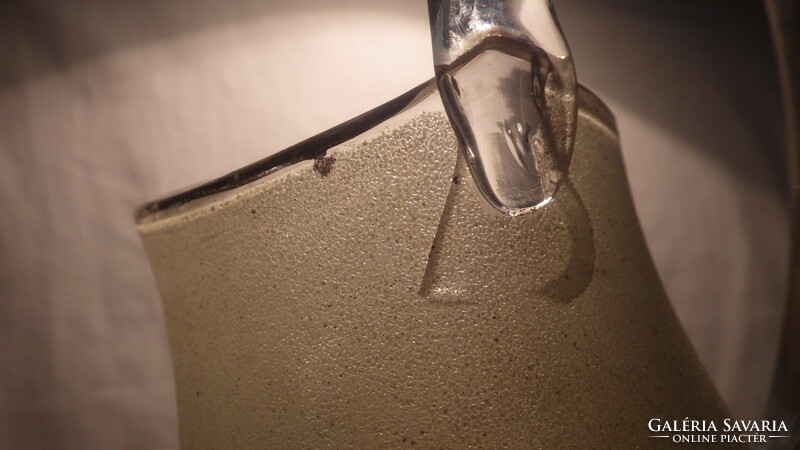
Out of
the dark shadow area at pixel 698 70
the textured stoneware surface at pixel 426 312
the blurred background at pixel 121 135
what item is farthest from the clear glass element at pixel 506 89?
the dark shadow area at pixel 698 70

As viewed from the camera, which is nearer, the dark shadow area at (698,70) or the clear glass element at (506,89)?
the clear glass element at (506,89)

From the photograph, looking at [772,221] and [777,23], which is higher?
[777,23]

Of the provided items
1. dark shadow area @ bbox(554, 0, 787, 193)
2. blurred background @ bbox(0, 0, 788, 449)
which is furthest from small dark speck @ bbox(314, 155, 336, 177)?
dark shadow area @ bbox(554, 0, 787, 193)

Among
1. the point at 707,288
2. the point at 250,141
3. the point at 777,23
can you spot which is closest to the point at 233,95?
the point at 250,141

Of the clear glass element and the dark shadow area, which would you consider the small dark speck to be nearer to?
the clear glass element

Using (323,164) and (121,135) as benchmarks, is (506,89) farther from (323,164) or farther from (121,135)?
(121,135)

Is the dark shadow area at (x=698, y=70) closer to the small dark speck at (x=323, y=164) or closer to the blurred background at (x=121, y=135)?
the blurred background at (x=121, y=135)

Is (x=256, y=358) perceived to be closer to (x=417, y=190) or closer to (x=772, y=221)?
(x=417, y=190)

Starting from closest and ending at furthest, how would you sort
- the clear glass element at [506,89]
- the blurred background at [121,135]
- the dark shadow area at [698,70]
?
the clear glass element at [506,89]
the blurred background at [121,135]
the dark shadow area at [698,70]
